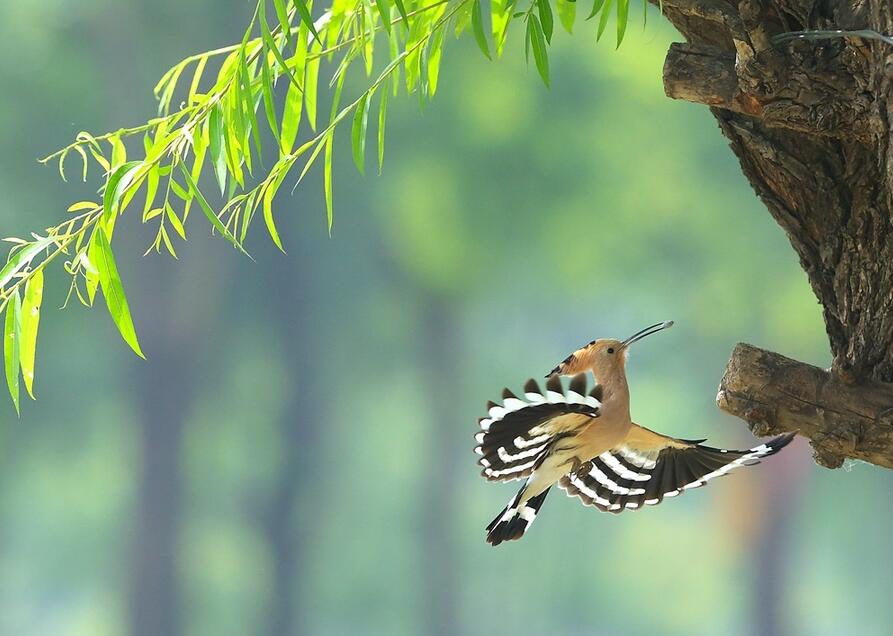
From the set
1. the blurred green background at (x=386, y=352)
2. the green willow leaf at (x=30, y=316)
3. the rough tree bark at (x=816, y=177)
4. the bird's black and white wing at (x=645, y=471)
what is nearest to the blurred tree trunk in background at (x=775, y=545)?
the blurred green background at (x=386, y=352)

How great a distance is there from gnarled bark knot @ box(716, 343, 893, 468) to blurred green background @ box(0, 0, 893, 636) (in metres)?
3.41

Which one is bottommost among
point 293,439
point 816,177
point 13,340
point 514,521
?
point 514,521

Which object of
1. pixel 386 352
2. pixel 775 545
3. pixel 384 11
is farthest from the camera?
pixel 386 352

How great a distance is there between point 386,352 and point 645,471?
149 inches

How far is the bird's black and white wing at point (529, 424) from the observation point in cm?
74

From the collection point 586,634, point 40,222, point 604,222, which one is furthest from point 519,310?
point 40,222

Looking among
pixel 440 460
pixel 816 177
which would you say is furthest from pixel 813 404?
pixel 440 460

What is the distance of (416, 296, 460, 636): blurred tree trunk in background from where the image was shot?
452 centimetres

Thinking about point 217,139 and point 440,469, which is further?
point 440,469

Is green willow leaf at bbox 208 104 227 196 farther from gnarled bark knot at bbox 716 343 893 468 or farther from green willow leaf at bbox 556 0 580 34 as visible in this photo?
gnarled bark knot at bbox 716 343 893 468

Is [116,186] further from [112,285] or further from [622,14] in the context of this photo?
[622,14]

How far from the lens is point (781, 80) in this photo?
2.44 ft

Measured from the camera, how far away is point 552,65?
429 centimetres

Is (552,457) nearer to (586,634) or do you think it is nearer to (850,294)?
(850,294)
